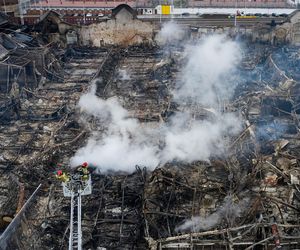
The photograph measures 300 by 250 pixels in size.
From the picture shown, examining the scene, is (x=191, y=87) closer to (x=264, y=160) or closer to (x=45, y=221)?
(x=264, y=160)

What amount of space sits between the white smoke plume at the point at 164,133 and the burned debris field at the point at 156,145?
2.0 inches

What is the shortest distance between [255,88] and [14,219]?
508 inches

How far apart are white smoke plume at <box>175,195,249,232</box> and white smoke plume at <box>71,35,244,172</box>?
2.61m

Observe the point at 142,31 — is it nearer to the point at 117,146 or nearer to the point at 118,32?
the point at 118,32

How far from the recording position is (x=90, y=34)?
2634cm

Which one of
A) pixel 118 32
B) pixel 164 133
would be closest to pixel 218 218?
pixel 164 133

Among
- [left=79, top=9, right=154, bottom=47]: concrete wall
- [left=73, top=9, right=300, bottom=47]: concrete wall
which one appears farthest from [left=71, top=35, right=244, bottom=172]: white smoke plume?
[left=79, top=9, right=154, bottom=47]: concrete wall

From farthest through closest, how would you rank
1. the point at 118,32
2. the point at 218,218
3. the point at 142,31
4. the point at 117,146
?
the point at 118,32
the point at 142,31
the point at 117,146
the point at 218,218

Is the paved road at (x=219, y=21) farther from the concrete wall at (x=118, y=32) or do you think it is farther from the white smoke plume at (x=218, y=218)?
the white smoke plume at (x=218, y=218)

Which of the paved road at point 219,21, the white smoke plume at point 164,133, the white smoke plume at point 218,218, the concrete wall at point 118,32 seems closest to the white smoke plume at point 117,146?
the white smoke plume at point 164,133

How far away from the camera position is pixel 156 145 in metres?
14.9

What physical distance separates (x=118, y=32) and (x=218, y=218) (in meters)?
17.5

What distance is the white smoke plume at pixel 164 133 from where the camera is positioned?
14.1 metres

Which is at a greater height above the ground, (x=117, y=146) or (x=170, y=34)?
(x=170, y=34)
